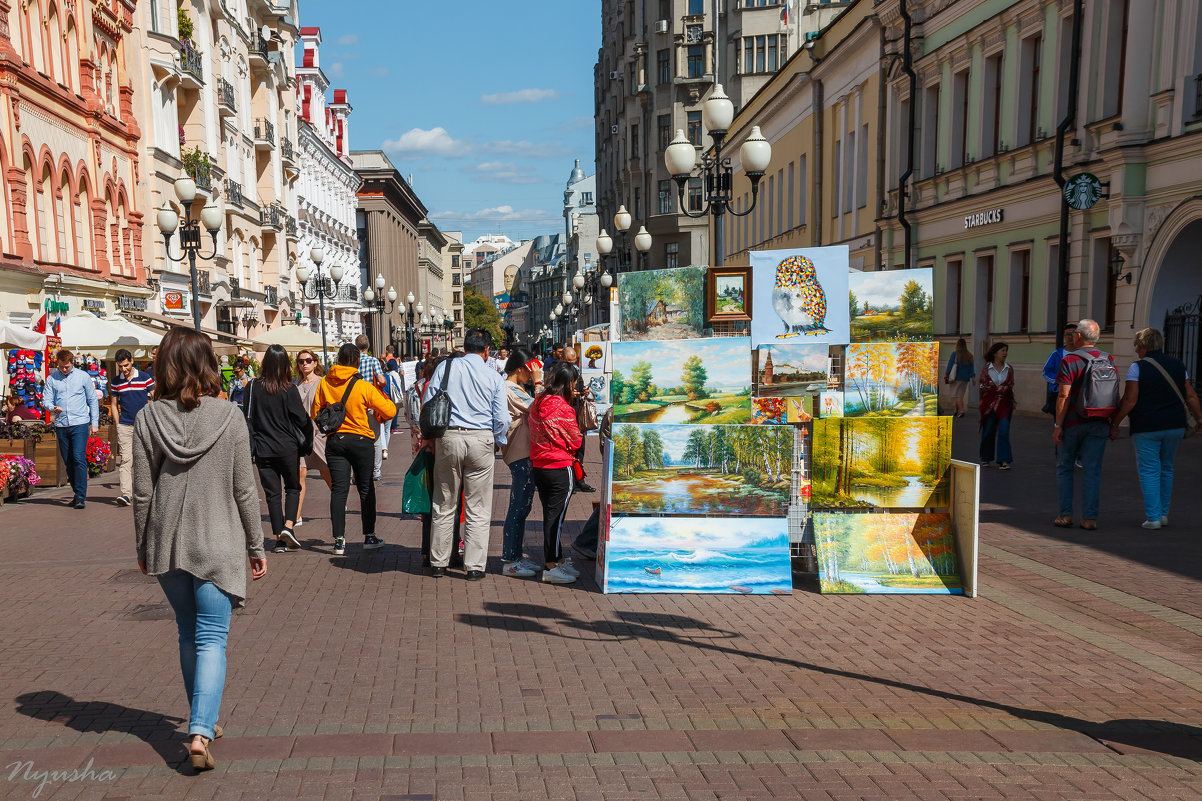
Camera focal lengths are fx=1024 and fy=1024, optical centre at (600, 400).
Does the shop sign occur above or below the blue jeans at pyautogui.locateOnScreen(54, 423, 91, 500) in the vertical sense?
above

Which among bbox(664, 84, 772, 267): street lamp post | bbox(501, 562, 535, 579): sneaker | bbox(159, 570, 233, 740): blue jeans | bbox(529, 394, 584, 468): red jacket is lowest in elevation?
bbox(501, 562, 535, 579): sneaker

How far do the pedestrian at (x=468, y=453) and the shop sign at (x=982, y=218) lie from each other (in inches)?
717

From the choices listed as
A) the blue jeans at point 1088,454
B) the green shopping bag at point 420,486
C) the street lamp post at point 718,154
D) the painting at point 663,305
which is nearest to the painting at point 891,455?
the painting at point 663,305

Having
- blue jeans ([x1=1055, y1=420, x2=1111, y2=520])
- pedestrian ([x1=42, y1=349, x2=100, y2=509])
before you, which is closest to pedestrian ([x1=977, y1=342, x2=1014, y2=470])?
blue jeans ([x1=1055, y1=420, x2=1111, y2=520])

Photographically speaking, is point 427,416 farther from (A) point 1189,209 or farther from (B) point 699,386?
(A) point 1189,209

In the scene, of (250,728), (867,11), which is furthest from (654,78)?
(250,728)

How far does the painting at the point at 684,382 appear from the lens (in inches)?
295

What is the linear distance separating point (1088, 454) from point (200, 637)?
26.7 ft

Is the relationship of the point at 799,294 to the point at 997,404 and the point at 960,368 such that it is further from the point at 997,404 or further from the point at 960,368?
the point at 960,368

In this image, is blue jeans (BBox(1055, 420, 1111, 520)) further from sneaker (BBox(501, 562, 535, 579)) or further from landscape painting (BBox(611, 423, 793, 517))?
sneaker (BBox(501, 562, 535, 579))

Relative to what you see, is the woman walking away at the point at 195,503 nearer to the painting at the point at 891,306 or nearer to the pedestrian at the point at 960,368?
the painting at the point at 891,306

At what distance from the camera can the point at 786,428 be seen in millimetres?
7445

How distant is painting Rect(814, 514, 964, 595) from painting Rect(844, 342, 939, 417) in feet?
3.20

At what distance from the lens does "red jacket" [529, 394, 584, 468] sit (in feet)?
26.0
